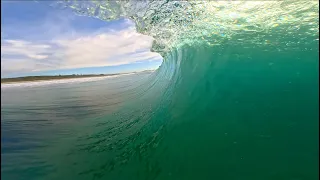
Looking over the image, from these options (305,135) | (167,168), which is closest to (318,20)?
(305,135)

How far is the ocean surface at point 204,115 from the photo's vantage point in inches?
144

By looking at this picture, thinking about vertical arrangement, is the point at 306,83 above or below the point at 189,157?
above

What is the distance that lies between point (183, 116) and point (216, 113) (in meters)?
0.80

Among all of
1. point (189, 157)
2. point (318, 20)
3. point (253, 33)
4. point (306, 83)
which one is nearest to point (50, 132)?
point (189, 157)

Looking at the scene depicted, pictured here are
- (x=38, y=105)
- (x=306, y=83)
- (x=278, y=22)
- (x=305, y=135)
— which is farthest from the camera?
(x=38, y=105)

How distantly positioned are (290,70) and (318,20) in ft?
5.19

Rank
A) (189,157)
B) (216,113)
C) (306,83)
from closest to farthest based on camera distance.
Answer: (189,157) < (216,113) < (306,83)

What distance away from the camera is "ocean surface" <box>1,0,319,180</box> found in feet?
12.0

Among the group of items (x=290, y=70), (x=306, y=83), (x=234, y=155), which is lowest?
(x=234, y=155)

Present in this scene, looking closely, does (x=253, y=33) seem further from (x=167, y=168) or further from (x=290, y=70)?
(x=167, y=168)

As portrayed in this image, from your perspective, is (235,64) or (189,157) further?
(235,64)

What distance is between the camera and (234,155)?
384cm

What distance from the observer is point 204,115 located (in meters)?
4.93

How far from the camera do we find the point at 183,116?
498cm
